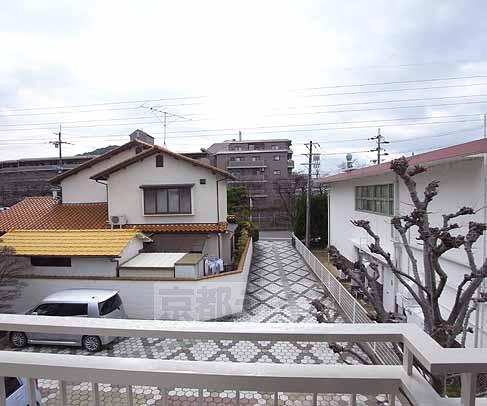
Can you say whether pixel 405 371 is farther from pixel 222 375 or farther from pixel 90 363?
pixel 90 363

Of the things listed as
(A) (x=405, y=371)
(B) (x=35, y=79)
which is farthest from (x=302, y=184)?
(A) (x=405, y=371)

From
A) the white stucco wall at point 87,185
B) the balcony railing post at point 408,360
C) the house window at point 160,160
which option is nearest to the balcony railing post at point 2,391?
the balcony railing post at point 408,360

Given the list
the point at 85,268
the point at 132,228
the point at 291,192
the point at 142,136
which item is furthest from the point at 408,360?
the point at 291,192

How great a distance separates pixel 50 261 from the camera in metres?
7.57

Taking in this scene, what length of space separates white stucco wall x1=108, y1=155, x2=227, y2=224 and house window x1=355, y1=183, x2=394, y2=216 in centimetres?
475

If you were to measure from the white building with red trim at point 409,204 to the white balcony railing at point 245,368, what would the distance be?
4.39 meters

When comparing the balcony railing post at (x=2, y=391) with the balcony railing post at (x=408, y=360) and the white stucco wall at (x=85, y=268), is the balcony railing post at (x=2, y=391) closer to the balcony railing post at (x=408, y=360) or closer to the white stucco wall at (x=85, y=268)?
the balcony railing post at (x=408, y=360)

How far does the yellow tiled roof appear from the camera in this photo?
7402mm

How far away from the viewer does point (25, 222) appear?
11062 millimetres

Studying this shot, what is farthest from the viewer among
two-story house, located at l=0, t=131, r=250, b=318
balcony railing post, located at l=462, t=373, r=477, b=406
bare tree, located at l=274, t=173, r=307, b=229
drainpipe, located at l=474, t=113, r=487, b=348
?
bare tree, located at l=274, t=173, r=307, b=229

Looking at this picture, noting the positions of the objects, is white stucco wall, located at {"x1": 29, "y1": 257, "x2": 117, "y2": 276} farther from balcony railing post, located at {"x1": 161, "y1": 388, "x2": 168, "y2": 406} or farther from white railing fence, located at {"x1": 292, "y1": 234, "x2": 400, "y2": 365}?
balcony railing post, located at {"x1": 161, "y1": 388, "x2": 168, "y2": 406}

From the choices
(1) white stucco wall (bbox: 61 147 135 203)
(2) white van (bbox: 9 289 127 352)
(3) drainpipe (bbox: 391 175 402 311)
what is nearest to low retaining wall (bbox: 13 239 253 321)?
(2) white van (bbox: 9 289 127 352)

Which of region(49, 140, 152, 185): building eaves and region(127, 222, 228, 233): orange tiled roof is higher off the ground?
region(49, 140, 152, 185): building eaves

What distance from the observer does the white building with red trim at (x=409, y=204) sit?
4.61 m
